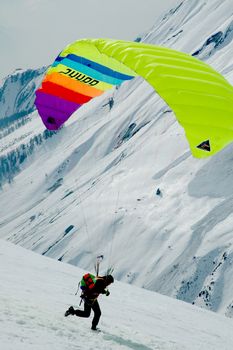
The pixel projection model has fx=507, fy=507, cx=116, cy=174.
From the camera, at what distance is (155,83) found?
11.8m

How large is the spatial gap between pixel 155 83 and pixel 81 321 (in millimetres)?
5760

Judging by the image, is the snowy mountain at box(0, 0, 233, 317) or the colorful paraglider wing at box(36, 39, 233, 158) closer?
the colorful paraglider wing at box(36, 39, 233, 158)

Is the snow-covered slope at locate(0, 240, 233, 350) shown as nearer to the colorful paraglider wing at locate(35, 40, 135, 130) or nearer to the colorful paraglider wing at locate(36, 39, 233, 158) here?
the colorful paraglider wing at locate(36, 39, 233, 158)

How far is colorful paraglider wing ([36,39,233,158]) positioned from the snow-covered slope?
446cm

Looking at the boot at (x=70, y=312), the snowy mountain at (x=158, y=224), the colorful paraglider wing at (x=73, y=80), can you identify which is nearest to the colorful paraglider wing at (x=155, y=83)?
the colorful paraglider wing at (x=73, y=80)

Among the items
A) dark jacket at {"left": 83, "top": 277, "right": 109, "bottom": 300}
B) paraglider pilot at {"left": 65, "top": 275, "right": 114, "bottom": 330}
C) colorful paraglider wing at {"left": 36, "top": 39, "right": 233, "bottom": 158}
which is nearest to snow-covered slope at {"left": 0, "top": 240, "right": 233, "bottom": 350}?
paraglider pilot at {"left": 65, "top": 275, "right": 114, "bottom": 330}

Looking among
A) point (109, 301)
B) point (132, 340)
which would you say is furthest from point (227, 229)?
point (132, 340)

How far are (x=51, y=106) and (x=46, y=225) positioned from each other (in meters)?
128

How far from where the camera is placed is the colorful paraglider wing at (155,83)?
36.6ft

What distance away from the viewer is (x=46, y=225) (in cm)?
14150

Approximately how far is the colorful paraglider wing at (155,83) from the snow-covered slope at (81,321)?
4.46m

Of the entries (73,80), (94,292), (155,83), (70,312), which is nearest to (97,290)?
(94,292)

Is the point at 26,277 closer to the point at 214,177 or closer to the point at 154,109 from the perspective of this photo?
the point at 214,177

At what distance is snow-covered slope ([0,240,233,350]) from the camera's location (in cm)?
941
